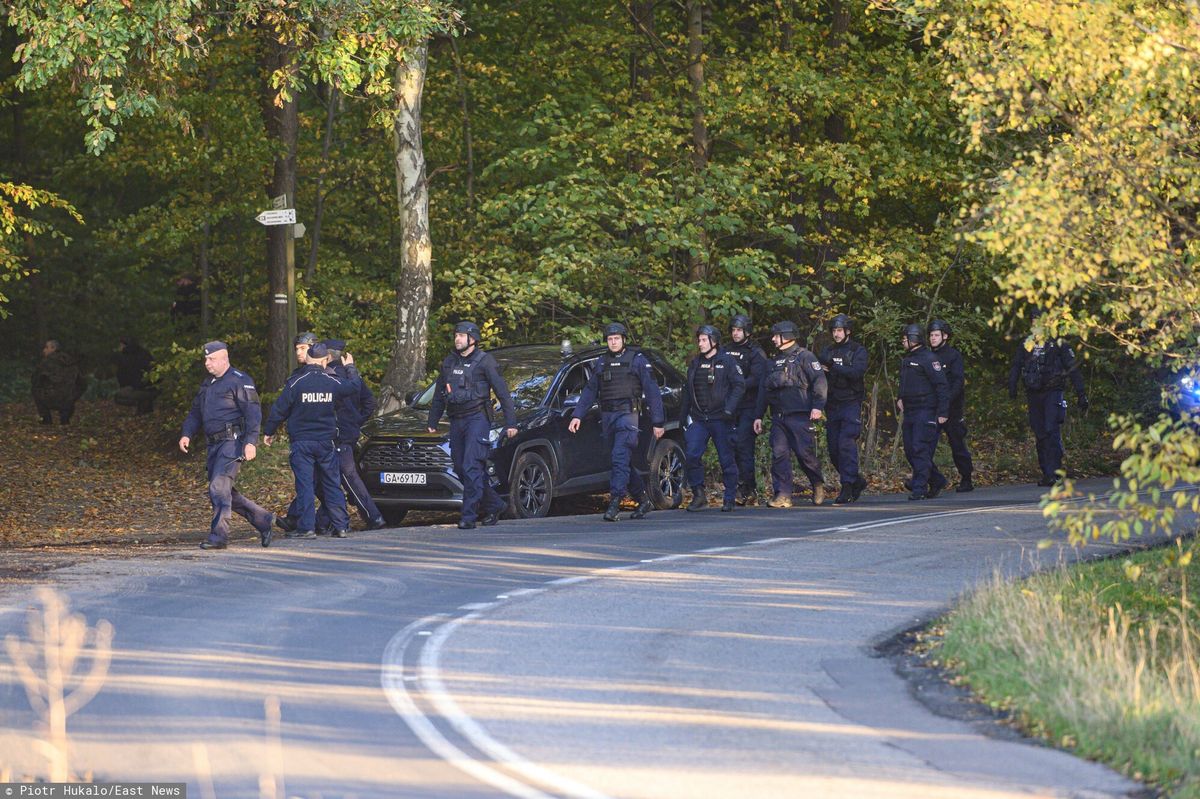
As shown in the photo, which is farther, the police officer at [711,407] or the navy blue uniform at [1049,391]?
the navy blue uniform at [1049,391]

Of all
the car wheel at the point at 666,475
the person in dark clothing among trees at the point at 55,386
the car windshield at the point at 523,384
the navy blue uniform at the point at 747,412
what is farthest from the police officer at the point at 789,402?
the person in dark clothing among trees at the point at 55,386

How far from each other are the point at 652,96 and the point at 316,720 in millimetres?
19476

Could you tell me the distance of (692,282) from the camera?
2288cm

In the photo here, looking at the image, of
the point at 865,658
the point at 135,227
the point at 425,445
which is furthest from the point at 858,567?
the point at 135,227

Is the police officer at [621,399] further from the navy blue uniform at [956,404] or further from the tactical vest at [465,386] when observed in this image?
the navy blue uniform at [956,404]

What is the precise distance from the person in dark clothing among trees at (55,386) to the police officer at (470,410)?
17.4 metres

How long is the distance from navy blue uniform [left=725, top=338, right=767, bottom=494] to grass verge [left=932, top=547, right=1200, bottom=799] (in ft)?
22.2

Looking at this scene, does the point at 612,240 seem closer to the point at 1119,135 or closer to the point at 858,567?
the point at 858,567

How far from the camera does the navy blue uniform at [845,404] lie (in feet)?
62.7

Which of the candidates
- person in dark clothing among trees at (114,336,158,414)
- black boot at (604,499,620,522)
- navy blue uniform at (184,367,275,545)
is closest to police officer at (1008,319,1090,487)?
black boot at (604,499,620,522)

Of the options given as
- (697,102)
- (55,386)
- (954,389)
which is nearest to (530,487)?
(954,389)

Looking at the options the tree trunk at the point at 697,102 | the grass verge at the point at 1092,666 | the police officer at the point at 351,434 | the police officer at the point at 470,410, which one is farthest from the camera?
the tree trunk at the point at 697,102

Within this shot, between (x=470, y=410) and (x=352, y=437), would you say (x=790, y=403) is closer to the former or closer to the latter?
(x=470, y=410)

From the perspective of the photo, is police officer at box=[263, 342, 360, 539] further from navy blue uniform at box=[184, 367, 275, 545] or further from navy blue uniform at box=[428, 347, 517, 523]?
navy blue uniform at box=[428, 347, 517, 523]
